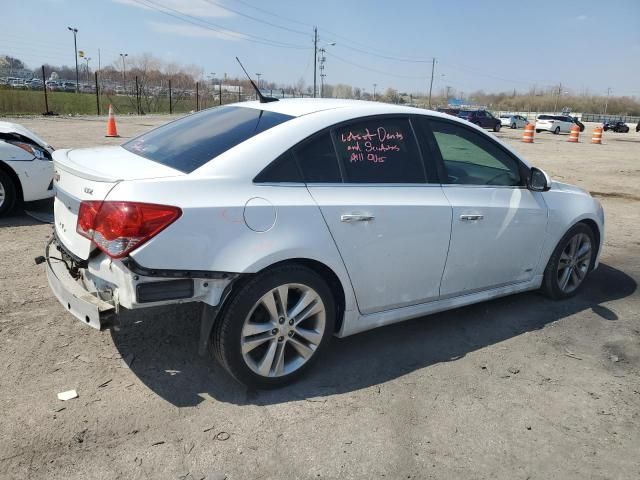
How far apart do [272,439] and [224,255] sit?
987 millimetres

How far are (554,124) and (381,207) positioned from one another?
4080cm

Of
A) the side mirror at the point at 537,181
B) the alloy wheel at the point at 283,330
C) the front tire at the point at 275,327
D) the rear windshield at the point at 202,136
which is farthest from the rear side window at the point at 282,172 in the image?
the side mirror at the point at 537,181

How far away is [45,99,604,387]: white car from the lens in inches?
108

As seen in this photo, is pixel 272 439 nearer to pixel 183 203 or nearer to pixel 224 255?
pixel 224 255

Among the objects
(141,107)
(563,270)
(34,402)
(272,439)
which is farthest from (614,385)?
(141,107)

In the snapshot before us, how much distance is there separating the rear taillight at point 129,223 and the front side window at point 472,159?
2.03m

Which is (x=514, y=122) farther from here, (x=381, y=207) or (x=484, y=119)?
(x=381, y=207)

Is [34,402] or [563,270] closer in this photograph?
[34,402]

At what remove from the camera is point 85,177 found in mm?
2982

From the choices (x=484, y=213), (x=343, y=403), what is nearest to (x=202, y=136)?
(x=343, y=403)

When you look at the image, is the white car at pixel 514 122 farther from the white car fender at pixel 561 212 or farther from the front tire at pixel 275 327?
the front tire at pixel 275 327

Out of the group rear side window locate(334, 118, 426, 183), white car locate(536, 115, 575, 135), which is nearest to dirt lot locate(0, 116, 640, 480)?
rear side window locate(334, 118, 426, 183)

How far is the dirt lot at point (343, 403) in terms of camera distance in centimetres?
263

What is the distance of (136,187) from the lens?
274 centimetres
